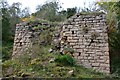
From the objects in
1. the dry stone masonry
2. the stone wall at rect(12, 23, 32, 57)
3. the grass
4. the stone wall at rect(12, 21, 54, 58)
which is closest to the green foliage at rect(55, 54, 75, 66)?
the grass

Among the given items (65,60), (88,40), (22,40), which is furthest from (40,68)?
(22,40)

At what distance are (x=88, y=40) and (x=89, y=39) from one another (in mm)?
40

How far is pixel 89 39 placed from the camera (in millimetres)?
6133

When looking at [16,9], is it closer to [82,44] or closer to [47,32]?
[47,32]

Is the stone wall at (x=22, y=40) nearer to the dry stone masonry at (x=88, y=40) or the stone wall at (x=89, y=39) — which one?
the dry stone masonry at (x=88, y=40)

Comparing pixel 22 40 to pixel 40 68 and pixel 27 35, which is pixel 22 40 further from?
pixel 40 68

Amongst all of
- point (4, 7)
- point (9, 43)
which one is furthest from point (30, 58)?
point (4, 7)

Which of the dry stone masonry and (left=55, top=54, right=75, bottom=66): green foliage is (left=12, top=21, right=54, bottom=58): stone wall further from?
(left=55, top=54, right=75, bottom=66): green foliage

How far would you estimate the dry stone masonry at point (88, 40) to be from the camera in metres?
5.87

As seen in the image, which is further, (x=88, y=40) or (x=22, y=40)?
(x=22, y=40)

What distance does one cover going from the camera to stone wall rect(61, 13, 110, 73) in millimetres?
5871

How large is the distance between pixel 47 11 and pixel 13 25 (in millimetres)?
2015

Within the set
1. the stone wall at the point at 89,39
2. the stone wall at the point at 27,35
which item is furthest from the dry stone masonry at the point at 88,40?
the stone wall at the point at 27,35

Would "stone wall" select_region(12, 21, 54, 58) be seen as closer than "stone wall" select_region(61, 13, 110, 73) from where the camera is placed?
No
